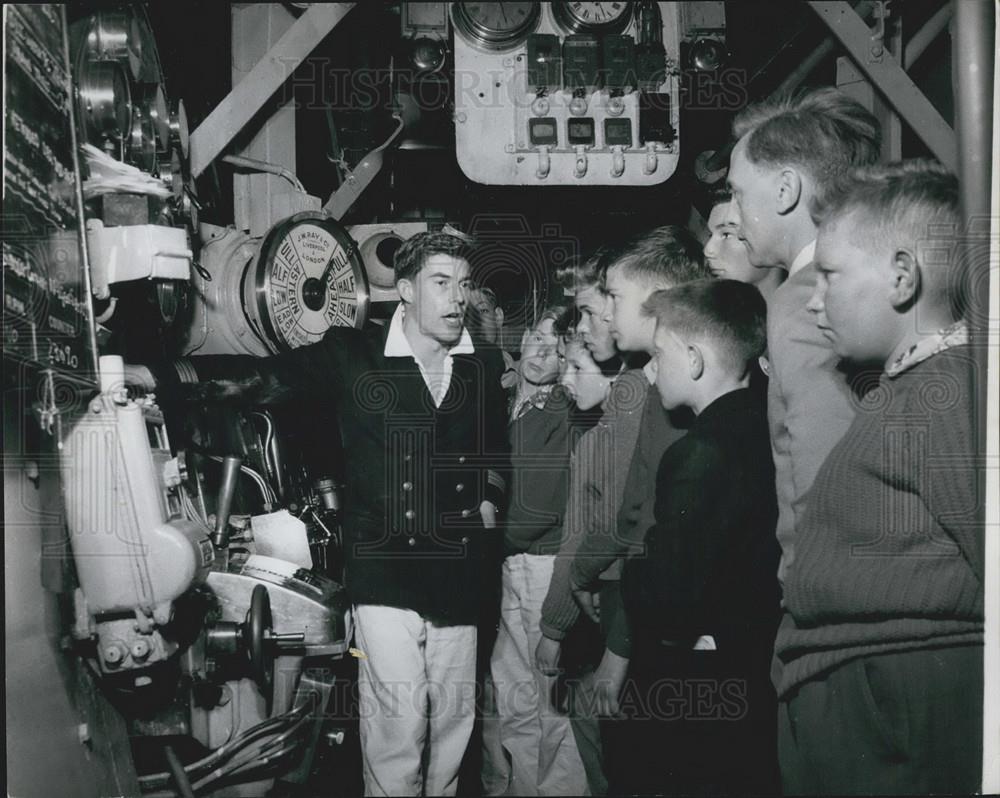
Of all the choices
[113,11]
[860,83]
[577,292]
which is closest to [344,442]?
[577,292]

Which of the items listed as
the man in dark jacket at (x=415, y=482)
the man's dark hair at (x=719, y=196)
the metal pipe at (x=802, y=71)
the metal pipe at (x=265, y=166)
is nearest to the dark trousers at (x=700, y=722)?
the man in dark jacket at (x=415, y=482)

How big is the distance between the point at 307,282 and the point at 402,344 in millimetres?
423

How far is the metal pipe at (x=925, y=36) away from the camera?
7.78ft

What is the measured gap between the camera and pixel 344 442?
2.09m

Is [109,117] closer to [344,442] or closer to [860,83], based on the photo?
[344,442]

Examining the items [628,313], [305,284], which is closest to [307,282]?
[305,284]

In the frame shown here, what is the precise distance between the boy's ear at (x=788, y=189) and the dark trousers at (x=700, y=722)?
111cm

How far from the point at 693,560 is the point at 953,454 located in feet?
2.05

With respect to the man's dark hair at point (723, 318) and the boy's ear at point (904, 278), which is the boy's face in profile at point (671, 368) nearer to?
the man's dark hair at point (723, 318)

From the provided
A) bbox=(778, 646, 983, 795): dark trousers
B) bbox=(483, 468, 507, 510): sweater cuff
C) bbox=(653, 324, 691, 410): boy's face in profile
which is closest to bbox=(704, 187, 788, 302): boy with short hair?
bbox=(653, 324, 691, 410): boy's face in profile

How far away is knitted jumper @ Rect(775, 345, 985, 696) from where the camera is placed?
5.31 feet

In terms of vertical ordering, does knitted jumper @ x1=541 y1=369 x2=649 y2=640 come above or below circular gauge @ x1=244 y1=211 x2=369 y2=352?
below

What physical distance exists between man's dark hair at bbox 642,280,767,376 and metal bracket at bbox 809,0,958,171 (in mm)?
729

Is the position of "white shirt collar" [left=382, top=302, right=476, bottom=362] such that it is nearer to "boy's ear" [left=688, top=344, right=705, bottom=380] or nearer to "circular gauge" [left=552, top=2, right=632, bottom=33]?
"boy's ear" [left=688, top=344, right=705, bottom=380]
